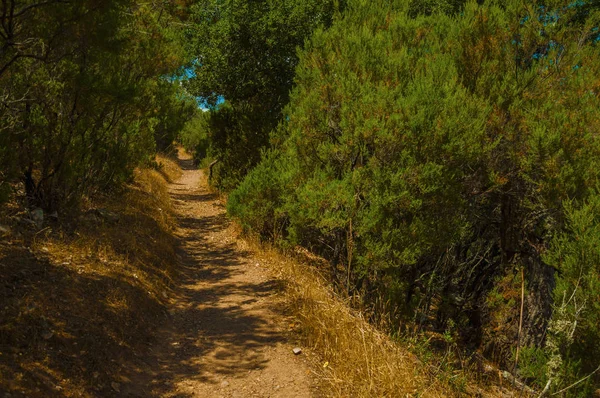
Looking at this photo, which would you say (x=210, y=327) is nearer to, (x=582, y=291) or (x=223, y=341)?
(x=223, y=341)

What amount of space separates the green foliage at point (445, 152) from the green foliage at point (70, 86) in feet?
10.8

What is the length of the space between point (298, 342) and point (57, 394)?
277 cm

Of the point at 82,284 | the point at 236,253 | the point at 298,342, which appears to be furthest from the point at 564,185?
the point at 82,284

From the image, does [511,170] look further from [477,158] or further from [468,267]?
[468,267]

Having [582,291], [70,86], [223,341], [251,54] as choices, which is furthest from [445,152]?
[251,54]

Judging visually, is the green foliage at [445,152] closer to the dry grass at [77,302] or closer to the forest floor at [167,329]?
the forest floor at [167,329]

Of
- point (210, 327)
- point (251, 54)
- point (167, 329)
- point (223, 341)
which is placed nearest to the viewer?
point (223, 341)

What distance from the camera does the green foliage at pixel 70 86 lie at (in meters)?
5.16

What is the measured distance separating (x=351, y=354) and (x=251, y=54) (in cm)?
A: 1029

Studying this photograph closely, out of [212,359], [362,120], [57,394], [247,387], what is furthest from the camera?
[362,120]

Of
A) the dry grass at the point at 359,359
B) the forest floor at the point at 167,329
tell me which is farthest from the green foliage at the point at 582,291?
the forest floor at the point at 167,329

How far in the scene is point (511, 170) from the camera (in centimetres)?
774

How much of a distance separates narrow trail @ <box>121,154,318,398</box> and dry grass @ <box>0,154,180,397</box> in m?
0.29

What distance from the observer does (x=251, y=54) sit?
500 inches
